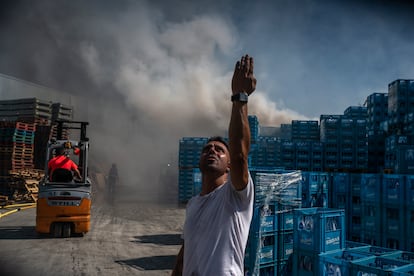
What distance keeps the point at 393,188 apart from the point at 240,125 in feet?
23.7

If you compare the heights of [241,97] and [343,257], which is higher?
[241,97]

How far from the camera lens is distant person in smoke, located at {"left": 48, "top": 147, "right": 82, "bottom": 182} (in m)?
8.66

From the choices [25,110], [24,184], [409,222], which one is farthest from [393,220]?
[25,110]

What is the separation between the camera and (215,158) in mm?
1760

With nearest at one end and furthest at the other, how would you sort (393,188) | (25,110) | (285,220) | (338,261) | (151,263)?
1. (338,261)
2. (285,220)
3. (151,263)
4. (393,188)
5. (25,110)

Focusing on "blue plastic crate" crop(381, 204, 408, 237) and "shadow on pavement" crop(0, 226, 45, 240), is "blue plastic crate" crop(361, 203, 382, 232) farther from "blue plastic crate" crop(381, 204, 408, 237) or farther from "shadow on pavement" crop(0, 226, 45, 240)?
"shadow on pavement" crop(0, 226, 45, 240)

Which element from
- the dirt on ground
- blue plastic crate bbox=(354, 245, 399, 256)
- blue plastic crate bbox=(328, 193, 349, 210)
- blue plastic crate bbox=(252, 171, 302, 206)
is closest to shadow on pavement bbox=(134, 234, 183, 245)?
the dirt on ground

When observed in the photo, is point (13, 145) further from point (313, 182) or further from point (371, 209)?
point (371, 209)

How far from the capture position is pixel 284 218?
20.2ft

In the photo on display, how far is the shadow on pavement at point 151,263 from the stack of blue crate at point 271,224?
6.17ft

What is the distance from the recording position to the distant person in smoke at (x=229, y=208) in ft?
5.16

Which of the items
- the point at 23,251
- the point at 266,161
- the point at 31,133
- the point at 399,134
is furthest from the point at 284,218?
the point at 31,133

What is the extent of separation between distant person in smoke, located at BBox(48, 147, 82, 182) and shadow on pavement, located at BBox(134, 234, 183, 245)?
2.33m

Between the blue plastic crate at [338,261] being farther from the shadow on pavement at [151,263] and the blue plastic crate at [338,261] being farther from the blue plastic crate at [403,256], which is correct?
the shadow on pavement at [151,263]
